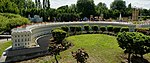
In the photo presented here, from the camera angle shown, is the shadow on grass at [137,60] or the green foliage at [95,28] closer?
the shadow on grass at [137,60]

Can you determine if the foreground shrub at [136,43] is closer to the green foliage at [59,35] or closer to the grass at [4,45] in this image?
the green foliage at [59,35]

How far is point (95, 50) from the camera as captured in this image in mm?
38469

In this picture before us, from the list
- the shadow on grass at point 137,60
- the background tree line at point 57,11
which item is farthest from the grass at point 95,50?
the background tree line at point 57,11

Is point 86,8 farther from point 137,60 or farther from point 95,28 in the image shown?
point 137,60

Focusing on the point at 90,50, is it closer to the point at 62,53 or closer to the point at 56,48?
the point at 62,53

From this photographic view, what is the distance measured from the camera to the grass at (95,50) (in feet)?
115

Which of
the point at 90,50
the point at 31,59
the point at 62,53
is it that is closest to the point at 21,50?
the point at 31,59

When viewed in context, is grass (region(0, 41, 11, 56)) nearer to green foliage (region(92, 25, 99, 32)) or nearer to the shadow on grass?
green foliage (region(92, 25, 99, 32))

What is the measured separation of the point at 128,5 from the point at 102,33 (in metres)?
83.7

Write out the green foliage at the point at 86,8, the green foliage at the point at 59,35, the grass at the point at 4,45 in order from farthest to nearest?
1. the green foliage at the point at 86,8
2. the green foliage at the point at 59,35
3. the grass at the point at 4,45

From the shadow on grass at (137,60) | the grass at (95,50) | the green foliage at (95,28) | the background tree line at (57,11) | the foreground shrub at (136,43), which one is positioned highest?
the background tree line at (57,11)

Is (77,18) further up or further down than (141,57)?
further up

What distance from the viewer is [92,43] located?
42.1 m

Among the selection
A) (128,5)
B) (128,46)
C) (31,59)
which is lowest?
(31,59)
